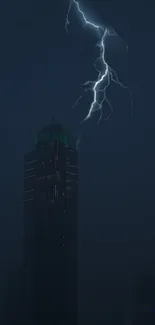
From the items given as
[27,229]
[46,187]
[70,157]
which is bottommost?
[27,229]

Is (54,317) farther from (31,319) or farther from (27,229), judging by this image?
(27,229)

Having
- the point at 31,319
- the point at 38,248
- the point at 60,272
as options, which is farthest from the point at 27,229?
the point at 31,319

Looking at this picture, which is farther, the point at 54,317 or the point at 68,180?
the point at 68,180

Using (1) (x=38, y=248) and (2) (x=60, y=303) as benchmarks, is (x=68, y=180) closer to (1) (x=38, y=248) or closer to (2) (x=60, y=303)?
(1) (x=38, y=248)

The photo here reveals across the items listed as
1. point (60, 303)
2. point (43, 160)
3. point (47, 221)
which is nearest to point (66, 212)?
point (47, 221)

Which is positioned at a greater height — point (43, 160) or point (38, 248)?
point (43, 160)

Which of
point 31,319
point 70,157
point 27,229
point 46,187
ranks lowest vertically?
point 31,319
